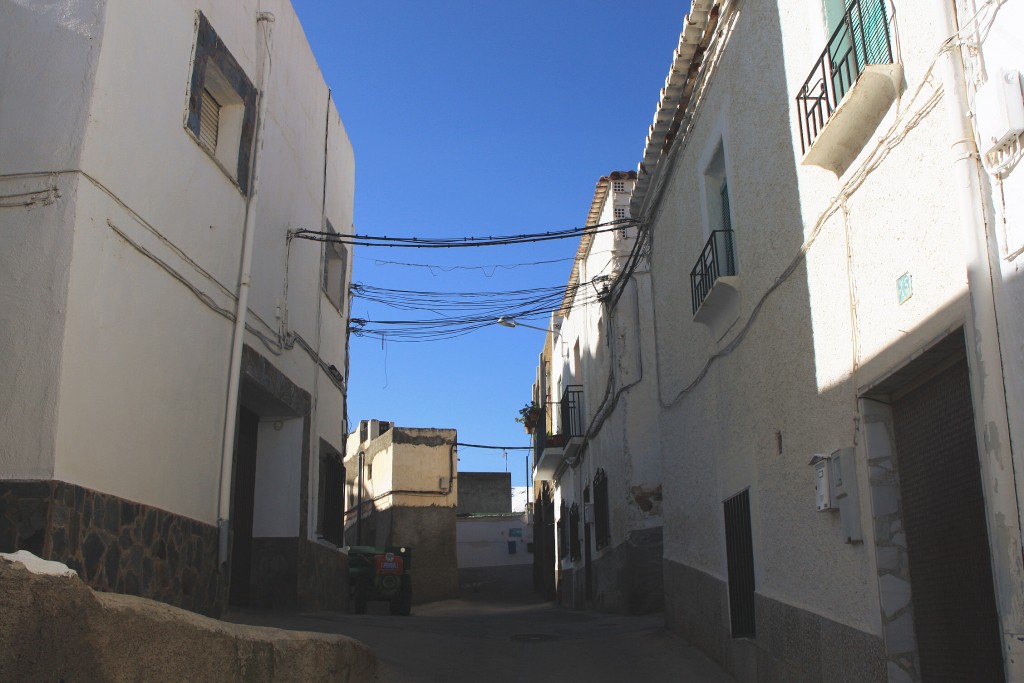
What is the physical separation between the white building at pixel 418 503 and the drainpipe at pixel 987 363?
21.9 m

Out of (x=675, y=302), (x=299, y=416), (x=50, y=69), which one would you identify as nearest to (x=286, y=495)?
(x=299, y=416)

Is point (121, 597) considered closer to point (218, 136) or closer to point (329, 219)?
point (218, 136)

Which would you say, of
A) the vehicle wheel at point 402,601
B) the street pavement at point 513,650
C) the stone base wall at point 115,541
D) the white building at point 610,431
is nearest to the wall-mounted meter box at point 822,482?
the street pavement at point 513,650

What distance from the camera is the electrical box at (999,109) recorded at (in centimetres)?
413

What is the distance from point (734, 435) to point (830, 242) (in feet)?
8.42

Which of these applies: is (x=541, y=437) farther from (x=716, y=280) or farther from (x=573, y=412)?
(x=716, y=280)

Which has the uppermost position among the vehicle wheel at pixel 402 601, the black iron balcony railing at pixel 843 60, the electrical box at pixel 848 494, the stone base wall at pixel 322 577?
the black iron balcony railing at pixel 843 60

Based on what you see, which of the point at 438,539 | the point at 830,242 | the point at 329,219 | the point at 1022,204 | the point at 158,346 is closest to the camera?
the point at 1022,204

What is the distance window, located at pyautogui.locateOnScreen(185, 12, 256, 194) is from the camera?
8797mm

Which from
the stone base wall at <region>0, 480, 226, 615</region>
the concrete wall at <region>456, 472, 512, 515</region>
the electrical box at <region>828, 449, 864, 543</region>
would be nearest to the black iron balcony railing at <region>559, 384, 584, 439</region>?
the stone base wall at <region>0, 480, 226, 615</region>

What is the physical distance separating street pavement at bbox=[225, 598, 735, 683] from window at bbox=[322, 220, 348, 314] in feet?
15.3

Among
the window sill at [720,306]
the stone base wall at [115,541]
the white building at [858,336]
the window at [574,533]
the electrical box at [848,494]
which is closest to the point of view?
the white building at [858,336]

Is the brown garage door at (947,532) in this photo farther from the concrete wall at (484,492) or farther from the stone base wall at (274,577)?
the concrete wall at (484,492)

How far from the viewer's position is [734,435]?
27.5 feet
